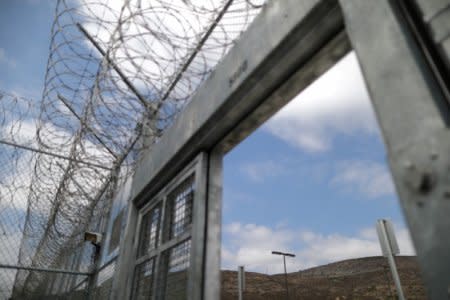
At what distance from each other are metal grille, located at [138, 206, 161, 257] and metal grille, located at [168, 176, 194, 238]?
229 millimetres

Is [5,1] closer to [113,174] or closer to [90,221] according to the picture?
[113,174]

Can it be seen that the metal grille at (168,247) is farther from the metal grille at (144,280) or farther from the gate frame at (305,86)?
the gate frame at (305,86)

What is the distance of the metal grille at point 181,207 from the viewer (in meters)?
2.34

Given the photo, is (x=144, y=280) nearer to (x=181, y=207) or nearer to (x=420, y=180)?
(x=181, y=207)

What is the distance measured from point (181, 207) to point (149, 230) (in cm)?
70

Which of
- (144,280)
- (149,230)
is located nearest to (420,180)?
(144,280)

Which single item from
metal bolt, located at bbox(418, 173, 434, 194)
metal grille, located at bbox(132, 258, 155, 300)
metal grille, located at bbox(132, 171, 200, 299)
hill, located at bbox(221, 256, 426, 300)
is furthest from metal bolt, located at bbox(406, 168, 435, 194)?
hill, located at bbox(221, 256, 426, 300)

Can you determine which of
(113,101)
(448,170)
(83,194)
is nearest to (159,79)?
(113,101)

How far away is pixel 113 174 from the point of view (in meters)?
4.41

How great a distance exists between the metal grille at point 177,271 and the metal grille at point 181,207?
0.13 m

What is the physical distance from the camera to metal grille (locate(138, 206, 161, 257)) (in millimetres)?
2801

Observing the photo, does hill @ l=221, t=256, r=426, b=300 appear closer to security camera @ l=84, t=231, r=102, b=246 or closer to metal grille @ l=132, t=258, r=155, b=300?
security camera @ l=84, t=231, r=102, b=246

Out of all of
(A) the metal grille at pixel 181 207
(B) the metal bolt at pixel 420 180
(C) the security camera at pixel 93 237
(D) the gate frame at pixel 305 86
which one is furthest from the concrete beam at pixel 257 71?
(C) the security camera at pixel 93 237

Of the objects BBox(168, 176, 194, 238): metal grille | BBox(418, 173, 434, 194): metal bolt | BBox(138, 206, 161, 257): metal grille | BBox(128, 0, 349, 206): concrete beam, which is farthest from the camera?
BBox(138, 206, 161, 257): metal grille
